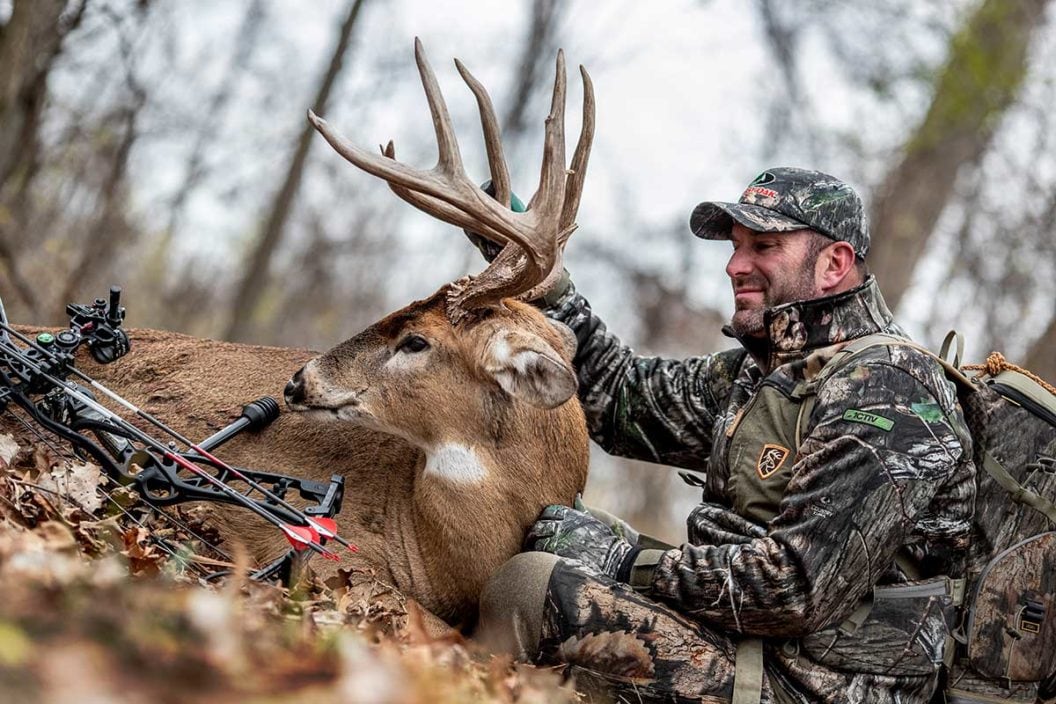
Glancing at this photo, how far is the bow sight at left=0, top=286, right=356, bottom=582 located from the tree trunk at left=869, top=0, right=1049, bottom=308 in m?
11.2

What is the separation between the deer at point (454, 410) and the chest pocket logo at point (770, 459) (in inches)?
35.6

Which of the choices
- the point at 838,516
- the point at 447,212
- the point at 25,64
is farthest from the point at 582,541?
the point at 25,64

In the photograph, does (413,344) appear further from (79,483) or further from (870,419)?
(870,419)

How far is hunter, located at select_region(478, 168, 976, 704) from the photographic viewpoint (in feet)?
15.5

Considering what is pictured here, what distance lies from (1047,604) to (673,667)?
67.0 inches

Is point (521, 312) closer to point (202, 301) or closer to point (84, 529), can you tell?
point (84, 529)

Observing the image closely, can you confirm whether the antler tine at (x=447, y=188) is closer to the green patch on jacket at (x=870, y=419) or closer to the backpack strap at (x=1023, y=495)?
the green patch on jacket at (x=870, y=419)

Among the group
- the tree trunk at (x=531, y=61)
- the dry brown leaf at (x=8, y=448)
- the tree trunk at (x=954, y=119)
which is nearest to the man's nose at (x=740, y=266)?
the dry brown leaf at (x=8, y=448)

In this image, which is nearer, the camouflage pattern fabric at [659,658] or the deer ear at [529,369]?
the camouflage pattern fabric at [659,658]

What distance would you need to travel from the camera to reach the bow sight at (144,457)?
15.1 ft

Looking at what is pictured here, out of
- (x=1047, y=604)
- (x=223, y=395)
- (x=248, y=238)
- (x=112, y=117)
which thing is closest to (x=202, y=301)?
(x=112, y=117)

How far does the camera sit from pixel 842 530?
4.66 metres

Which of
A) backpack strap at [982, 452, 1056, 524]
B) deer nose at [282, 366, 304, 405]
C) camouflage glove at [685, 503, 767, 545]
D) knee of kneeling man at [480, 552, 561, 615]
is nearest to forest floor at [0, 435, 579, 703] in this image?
knee of kneeling man at [480, 552, 561, 615]

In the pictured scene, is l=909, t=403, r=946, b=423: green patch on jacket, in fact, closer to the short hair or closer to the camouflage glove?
the camouflage glove
